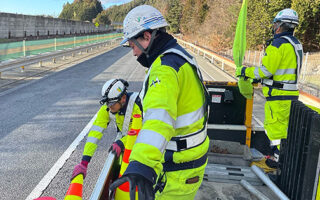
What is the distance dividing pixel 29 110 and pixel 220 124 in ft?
19.9

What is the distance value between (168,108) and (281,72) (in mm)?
3317

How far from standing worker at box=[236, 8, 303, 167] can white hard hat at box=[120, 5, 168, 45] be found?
285 cm

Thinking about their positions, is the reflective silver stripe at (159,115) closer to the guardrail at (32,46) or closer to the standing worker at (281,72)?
the standing worker at (281,72)

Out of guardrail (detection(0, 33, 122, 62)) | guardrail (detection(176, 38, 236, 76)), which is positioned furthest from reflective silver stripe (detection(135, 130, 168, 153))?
guardrail (detection(0, 33, 122, 62))

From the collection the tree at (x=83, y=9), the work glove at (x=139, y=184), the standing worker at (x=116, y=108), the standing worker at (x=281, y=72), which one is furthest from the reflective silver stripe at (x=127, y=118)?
the tree at (x=83, y=9)

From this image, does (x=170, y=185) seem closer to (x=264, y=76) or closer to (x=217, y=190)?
(x=217, y=190)

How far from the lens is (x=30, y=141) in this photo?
6.30 metres

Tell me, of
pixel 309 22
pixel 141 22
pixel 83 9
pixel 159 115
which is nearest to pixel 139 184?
pixel 159 115

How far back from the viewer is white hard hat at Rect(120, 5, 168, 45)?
2.01 m

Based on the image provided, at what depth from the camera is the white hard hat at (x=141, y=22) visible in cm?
201

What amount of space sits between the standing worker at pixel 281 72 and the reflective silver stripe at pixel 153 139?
3.29 m

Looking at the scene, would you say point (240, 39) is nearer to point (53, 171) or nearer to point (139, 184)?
point (139, 184)

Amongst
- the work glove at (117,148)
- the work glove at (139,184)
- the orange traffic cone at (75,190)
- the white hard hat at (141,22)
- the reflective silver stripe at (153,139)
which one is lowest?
the orange traffic cone at (75,190)

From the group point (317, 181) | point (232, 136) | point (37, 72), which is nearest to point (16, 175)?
point (232, 136)
